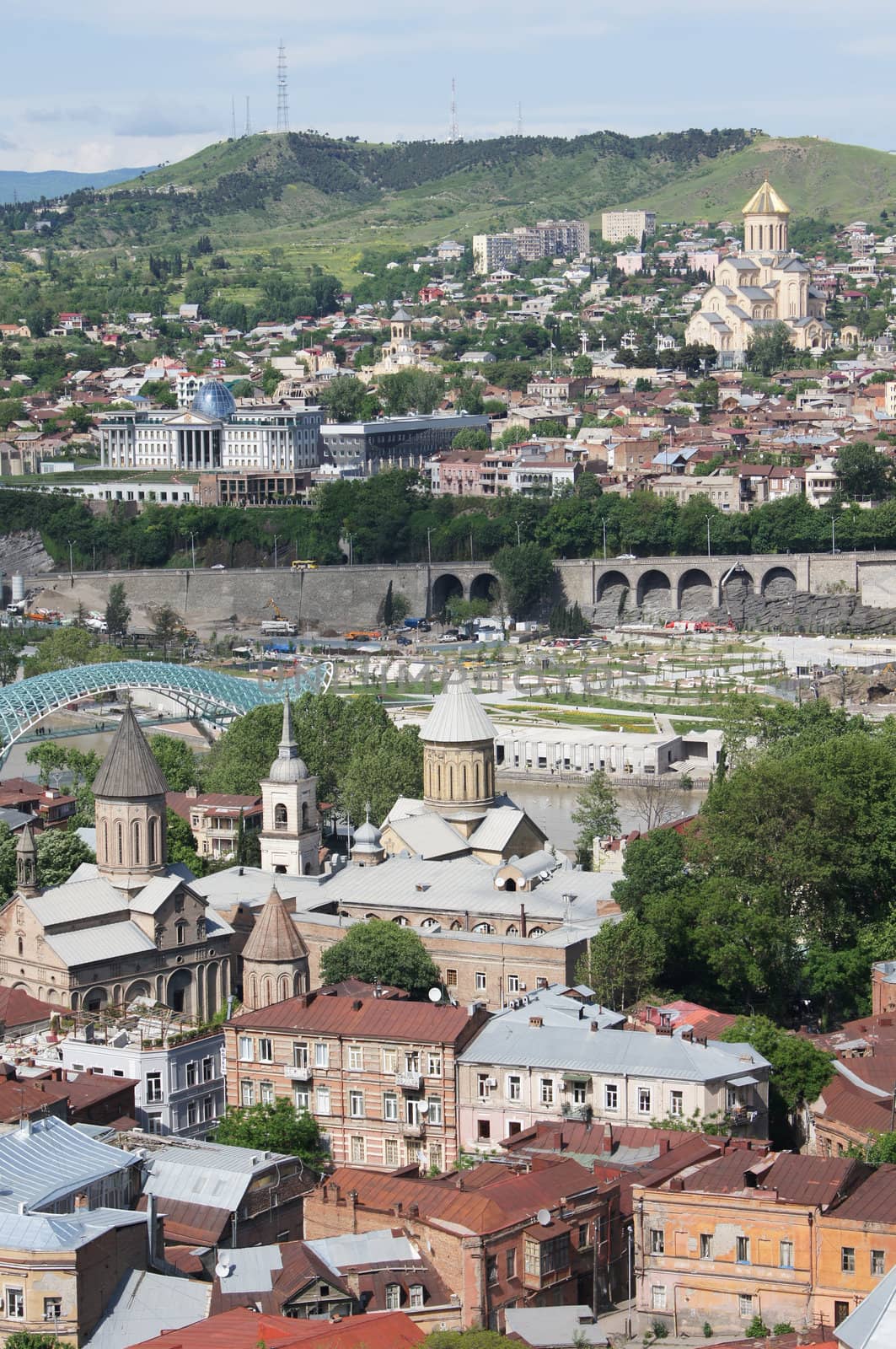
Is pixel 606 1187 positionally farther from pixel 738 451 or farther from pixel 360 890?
pixel 738 451

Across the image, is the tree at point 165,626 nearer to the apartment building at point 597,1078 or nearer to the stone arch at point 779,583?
the stone arch at point 779,583

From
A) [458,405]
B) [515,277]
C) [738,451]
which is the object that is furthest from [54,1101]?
[515,277]

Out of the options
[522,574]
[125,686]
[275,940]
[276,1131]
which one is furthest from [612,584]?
[276,1131]

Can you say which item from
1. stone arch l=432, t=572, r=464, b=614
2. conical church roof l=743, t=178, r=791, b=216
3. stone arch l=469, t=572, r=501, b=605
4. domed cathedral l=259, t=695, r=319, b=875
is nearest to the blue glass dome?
stone arch l=432, t=572, r=464, b=614

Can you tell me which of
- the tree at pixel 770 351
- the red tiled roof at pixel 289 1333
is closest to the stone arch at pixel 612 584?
the tree at pixel 770 351

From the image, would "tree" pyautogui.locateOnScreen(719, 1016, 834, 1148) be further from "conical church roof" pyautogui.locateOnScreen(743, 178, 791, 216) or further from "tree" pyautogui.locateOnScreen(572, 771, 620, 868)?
"conical church roof" pyautogui.locateOnScreen(743, 178, 791, 216)

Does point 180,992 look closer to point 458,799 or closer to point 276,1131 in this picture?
point 276,1131
